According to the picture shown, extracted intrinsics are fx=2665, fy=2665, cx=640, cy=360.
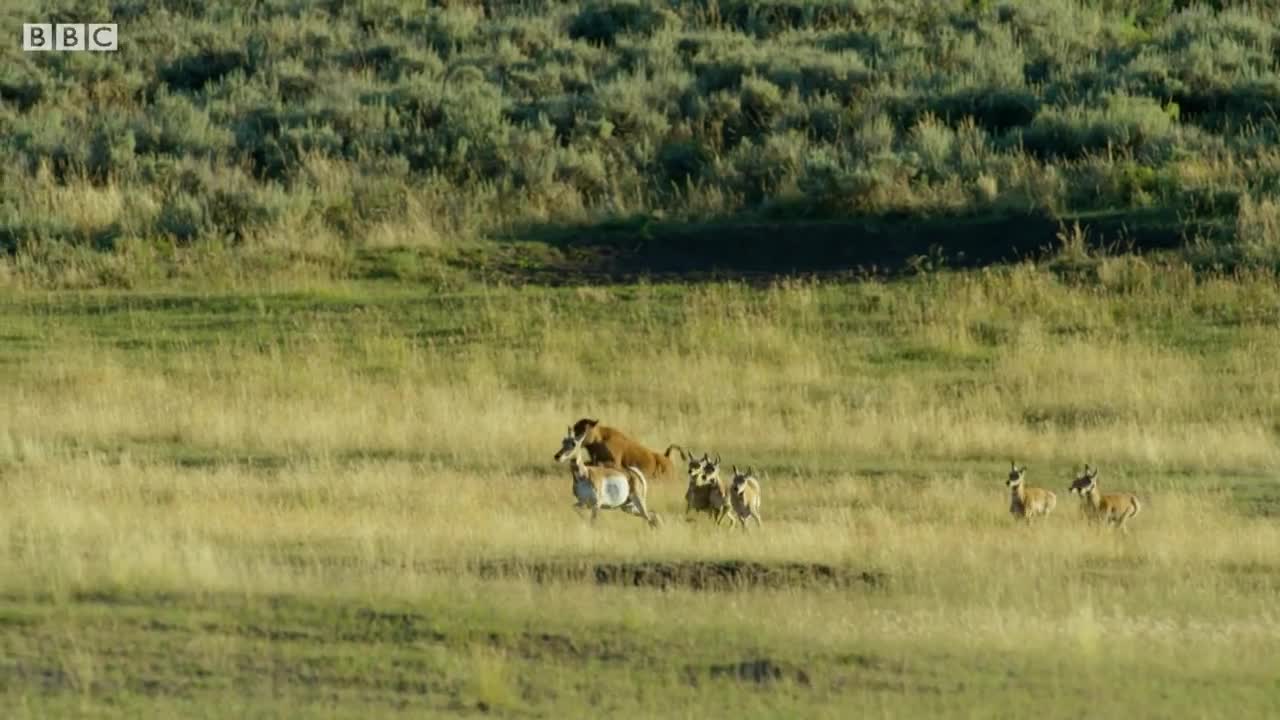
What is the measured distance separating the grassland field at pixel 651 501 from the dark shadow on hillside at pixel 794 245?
43.4 inches

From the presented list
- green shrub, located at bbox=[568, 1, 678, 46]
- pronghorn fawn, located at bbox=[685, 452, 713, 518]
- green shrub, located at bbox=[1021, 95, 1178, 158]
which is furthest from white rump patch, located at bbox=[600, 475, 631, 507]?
green shrub, located at bbox=[568, 1, 678, 46]

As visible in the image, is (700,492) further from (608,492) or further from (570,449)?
(570,449)

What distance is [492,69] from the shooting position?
44.5 metres

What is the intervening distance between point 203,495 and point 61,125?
24604 millimetres

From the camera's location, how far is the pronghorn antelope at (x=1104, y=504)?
1694cm

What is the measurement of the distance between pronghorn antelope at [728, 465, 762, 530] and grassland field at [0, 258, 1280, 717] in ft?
0.79

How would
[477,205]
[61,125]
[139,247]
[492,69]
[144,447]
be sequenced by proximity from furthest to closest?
[492,69]
[61,125]
[477,205]
[139,247]
[144,447]

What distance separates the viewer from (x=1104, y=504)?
16969 mm

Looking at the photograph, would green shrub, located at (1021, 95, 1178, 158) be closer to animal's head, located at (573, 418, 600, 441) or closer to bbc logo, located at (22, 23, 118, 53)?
animal's head, located at (573, 418, 600, 441)

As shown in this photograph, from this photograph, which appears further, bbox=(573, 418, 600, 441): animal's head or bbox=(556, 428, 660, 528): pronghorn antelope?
bbox=(573, 418, 600, 441): animal's head

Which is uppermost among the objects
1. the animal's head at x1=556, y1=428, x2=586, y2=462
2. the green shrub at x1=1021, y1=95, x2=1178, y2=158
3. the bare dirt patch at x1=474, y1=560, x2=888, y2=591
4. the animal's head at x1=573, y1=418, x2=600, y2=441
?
the green shrub at x1=1021, y1=95, x2=1178, y2=158

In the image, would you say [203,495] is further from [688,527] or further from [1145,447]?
[1145,447]

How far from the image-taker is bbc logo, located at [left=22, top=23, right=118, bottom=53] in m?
46.9

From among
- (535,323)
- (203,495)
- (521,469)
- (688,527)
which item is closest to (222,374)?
(535,323)
